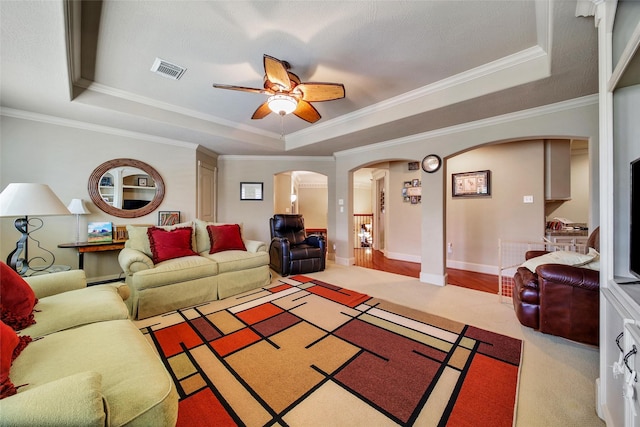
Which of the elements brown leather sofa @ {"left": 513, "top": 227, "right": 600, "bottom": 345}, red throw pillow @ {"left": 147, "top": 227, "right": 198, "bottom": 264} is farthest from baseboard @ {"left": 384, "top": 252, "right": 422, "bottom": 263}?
red throw pillow @ {"left": 147, "top": 227, "right": 198, "bottom": 264}

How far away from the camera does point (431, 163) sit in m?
3.57

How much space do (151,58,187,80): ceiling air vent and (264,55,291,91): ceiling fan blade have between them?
101 cm

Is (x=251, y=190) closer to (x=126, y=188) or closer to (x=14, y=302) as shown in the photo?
(x=126, y=188)

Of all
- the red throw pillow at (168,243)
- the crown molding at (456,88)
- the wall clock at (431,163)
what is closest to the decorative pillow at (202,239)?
the red throw pillow at (168,243)

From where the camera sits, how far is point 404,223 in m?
5.35

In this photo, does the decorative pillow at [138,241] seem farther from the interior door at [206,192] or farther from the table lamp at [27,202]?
the interior door at [206,192]

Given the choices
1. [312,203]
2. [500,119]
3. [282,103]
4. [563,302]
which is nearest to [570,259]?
[563,302]

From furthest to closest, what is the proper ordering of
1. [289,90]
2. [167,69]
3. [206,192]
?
1. [206,192]
2. [167,69]
3. [289,90]

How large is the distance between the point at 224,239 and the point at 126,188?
1.75 meters

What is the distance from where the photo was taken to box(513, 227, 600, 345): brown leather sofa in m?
1.83

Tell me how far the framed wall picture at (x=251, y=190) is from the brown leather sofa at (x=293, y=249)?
113 cm

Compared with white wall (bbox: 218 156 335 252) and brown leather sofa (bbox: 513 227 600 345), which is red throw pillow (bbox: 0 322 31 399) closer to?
brown leather sofa (bbox: 513 227 600 345)

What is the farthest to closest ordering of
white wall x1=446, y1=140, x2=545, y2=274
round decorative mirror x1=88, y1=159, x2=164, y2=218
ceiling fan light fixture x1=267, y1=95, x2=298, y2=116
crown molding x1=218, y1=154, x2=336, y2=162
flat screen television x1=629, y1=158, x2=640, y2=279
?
crown molding x1=218, y1=154, x2=336, y2=162 → white wall x1=446, y1=140, x2=545, y2=274 → round decorative mirror x1=88, y1=159, x2=164, y2=218 → ceiling fan light fixture x1=267, y1=95, x2=298, y2=116 → flat screen television x1=629, y1=158, x2=640, y2=279

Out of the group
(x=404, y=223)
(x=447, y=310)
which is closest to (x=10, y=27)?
(x=447, y=310)
